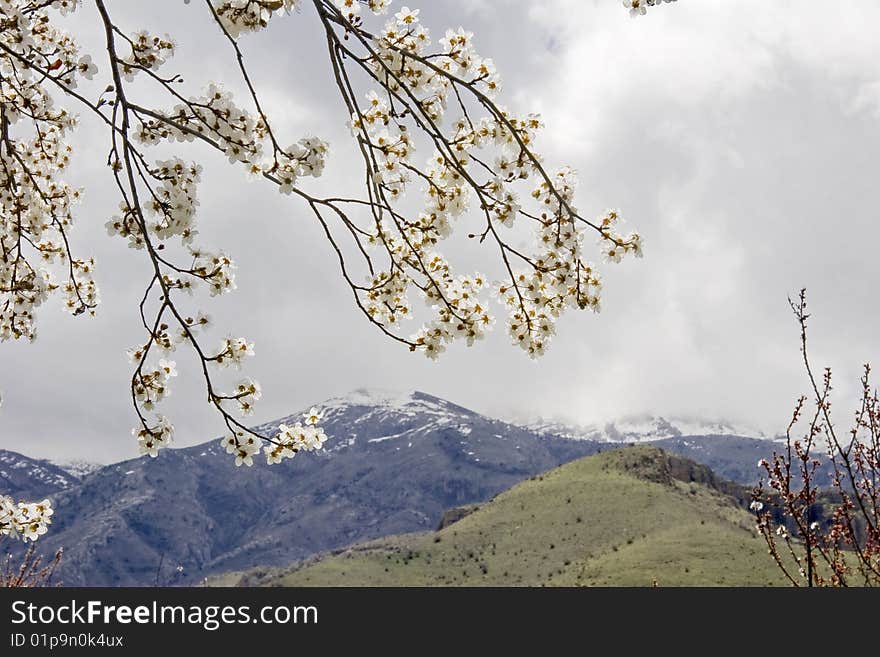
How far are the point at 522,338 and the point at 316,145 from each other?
2.03 metres

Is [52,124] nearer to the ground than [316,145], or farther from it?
farther from it

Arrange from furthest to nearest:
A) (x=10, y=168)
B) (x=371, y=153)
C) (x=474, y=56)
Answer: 1. (x=10, y=168)
2. (x=474, y=56)
3. (x=371, y=153)

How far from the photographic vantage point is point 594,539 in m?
103

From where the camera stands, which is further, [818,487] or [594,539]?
[594,539]

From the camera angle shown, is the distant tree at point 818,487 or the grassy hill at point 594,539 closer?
the distant tree at point 818,487

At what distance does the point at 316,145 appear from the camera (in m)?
4.86

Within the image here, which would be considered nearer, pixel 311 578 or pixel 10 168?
pixel 10 168

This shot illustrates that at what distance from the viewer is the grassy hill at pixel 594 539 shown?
3270 inches

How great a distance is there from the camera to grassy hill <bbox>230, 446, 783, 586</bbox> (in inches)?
3270

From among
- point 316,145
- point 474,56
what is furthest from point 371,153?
point 474,56
